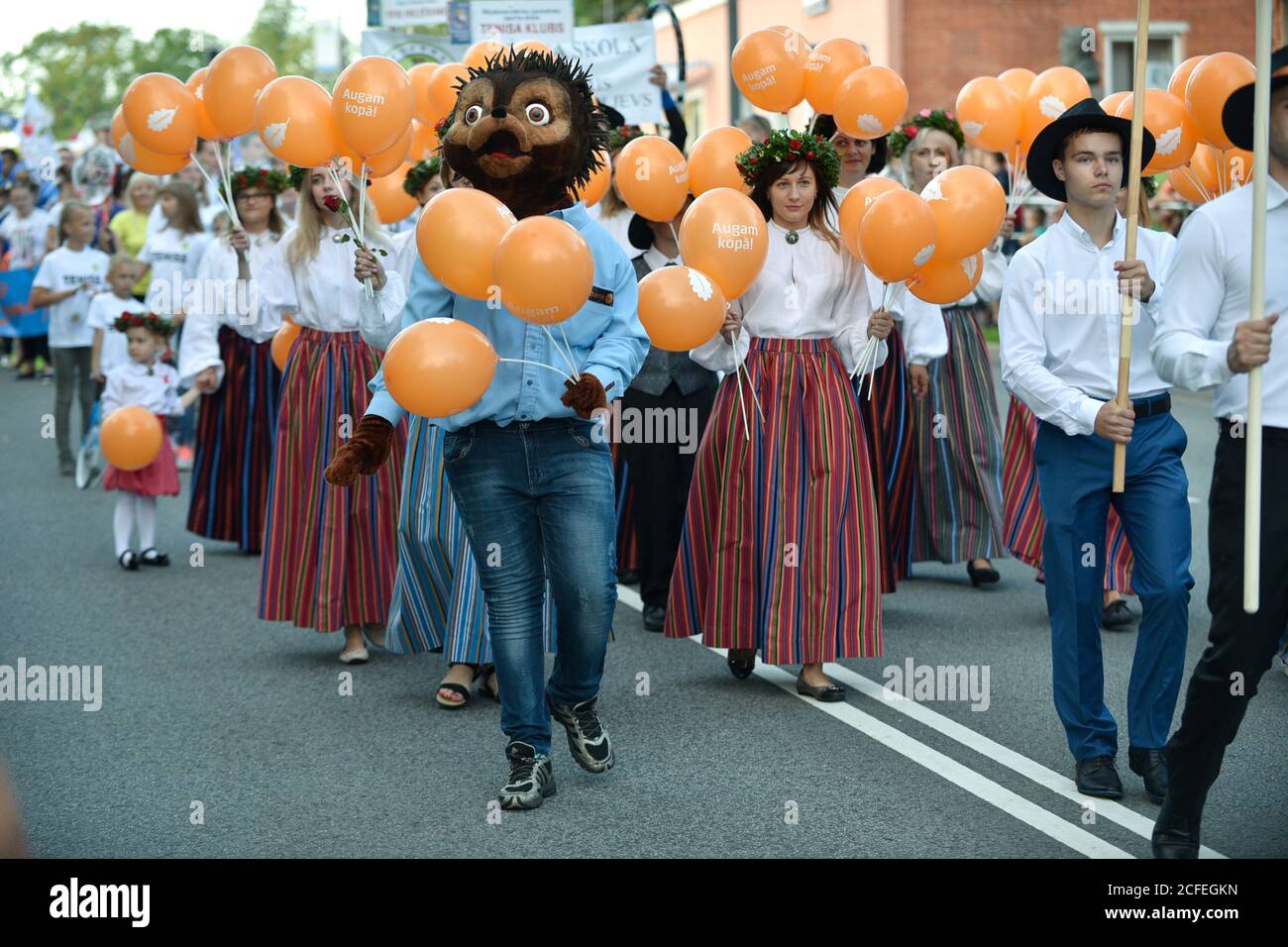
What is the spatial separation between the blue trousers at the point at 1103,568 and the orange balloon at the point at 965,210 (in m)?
1.06

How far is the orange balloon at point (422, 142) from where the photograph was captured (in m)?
8.25

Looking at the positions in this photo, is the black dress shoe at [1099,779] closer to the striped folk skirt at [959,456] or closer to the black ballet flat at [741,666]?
the black ballet flat at [741,666]

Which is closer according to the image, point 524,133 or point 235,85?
point 524,133

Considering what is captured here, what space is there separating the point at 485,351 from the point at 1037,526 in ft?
14.3

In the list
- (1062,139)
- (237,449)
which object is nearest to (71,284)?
(237,449)

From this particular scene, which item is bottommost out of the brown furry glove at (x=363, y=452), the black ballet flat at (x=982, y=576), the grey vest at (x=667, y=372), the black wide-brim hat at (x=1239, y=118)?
the black ballet flat at (x=982, y=576)

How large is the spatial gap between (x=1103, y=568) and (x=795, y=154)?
7.38ft

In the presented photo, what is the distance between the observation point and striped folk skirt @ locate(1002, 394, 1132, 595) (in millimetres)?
8430

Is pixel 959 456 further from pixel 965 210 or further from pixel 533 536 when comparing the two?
pixel 533 536

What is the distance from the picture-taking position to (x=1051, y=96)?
7812 millimetres

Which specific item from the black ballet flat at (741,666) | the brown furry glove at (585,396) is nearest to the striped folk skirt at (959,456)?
the black ballet flat at (741,666)

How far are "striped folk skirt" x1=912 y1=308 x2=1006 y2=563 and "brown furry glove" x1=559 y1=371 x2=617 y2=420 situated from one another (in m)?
4.33
